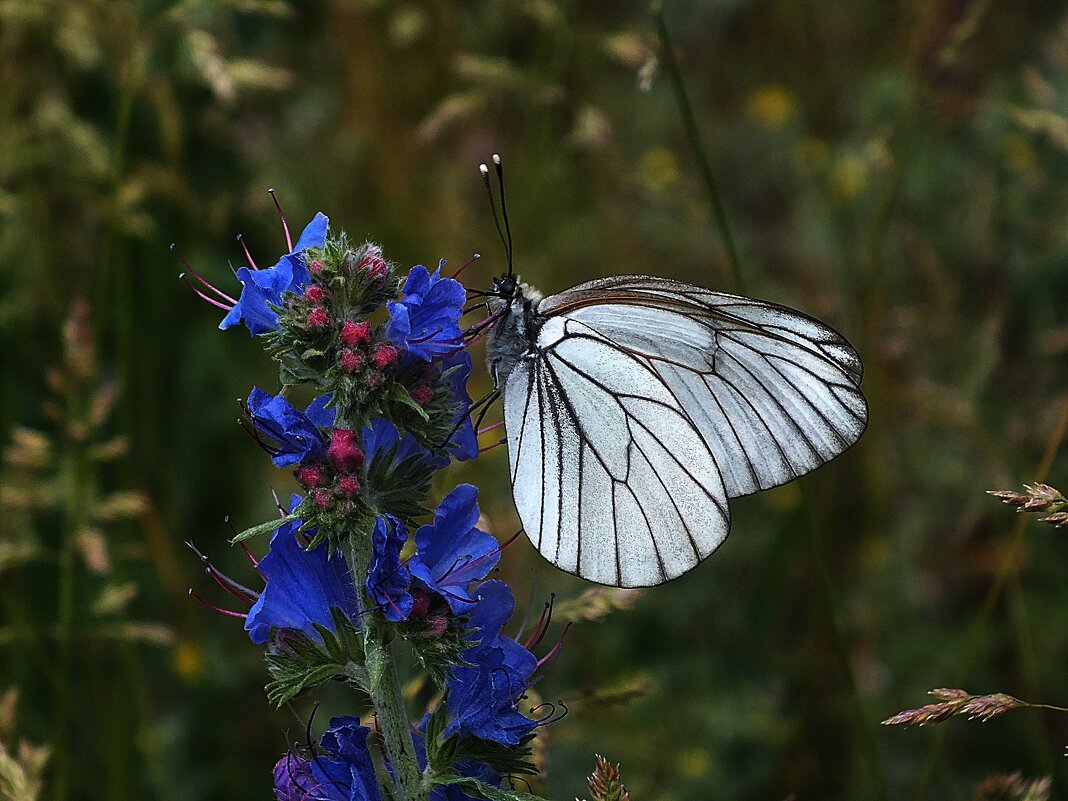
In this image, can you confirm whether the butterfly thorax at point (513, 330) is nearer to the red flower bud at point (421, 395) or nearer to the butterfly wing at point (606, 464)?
the butterfly wing at point (606, 464)

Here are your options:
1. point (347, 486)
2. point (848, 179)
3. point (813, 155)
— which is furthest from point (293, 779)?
point (813, 155)

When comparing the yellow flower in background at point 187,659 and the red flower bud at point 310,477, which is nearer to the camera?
the red flower bud at point 310,477

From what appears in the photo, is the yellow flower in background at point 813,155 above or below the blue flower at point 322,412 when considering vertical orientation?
above

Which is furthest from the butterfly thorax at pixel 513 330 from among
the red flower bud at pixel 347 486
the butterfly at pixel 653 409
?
the red flower bud at pixel 347 486

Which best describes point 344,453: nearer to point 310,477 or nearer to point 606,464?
point 310,477

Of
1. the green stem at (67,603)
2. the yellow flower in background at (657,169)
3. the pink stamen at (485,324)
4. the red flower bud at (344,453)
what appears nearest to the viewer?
the red flower bud at (344,453)

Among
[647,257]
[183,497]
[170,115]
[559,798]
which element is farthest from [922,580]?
[170,115]

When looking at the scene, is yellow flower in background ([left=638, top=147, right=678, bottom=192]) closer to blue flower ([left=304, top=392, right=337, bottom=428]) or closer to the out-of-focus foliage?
blue flower ([left=304, top=392, right=337, bottom=428])

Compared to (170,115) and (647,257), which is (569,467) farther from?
(647,257)
